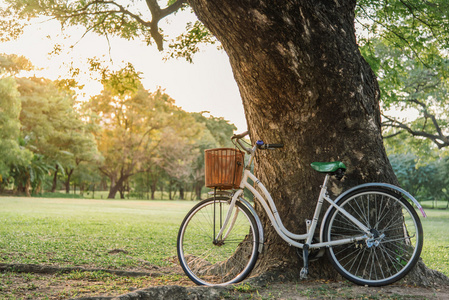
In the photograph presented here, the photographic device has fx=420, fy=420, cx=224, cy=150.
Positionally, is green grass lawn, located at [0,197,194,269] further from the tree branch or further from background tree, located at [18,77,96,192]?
background tree, located at [18,77,96,192]

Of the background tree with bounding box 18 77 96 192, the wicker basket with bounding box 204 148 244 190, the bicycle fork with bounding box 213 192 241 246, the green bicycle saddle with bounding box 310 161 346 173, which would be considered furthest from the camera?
the background tree with bounding box 18 77 96 192

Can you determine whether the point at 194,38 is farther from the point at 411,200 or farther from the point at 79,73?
the point at 411,200

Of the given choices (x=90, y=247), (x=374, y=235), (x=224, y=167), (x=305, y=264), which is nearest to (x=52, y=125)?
(x=90, y=247)

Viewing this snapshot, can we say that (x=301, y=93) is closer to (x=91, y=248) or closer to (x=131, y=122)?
(x=91, y=248)

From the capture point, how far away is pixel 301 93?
13.1 ft

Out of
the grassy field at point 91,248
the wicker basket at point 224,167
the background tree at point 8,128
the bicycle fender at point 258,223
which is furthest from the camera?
the background tree at point 8,128

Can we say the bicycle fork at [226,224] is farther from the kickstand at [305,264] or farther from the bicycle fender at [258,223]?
the kickstand at [305,264]

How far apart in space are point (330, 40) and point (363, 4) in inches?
205

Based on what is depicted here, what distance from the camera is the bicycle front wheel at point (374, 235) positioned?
3.73 meters

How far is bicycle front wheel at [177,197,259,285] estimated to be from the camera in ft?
13.0

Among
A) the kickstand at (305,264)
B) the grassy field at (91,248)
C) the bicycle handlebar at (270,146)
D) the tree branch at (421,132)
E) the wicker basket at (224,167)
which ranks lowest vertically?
the grassy field at (91,248)

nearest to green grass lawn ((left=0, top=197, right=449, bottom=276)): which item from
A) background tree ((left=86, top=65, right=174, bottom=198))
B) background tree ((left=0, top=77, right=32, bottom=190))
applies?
background tree ((left=0, top=77, right=32, bottom=190))

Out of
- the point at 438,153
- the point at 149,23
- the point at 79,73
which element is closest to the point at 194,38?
the point at 149,23

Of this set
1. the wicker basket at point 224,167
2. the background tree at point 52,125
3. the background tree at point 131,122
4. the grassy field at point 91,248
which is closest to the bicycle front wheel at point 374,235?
the wicker basket at point 224,167
